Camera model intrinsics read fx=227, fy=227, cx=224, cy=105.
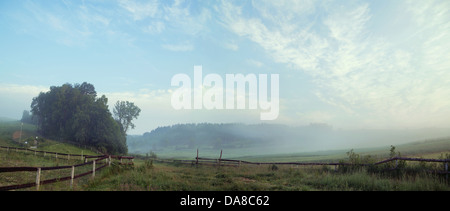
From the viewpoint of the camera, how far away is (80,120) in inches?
2154

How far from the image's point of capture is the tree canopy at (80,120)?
55156 millimetres

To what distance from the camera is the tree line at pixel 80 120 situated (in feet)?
181

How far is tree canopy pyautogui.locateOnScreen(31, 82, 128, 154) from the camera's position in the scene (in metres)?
55.2

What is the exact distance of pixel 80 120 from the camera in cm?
5472

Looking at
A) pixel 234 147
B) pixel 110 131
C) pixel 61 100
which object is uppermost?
pixel 61 100
